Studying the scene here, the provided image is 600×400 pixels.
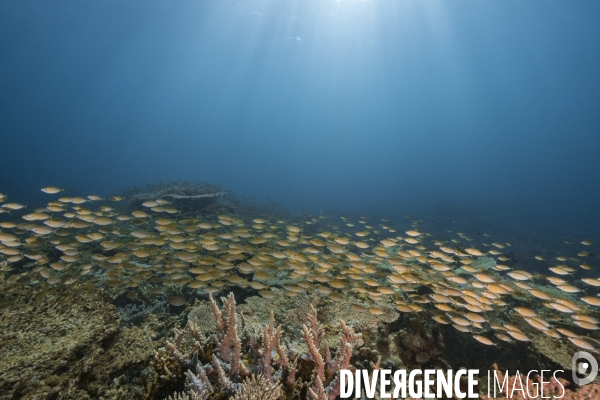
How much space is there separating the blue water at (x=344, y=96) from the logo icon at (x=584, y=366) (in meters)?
33.0

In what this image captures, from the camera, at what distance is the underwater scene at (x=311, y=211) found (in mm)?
3963

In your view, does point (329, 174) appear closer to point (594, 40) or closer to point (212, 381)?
point (594, 40)

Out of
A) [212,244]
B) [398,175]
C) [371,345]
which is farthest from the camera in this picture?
[398,175]

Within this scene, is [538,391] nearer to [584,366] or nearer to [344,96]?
[584,366]

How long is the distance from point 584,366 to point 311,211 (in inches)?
1420

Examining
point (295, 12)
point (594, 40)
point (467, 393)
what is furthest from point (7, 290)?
point (594, 40)

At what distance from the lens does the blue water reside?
180 ft

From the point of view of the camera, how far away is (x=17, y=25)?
193ft

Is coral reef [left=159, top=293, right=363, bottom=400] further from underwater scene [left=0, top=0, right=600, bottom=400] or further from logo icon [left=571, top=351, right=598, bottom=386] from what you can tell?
logo icon [left=571, top=351, right=598, bottom=386]

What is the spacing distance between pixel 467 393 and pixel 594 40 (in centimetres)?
10747

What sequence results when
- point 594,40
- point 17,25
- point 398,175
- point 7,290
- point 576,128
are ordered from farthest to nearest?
point 398,175
point 576,128
point 594,40
point 17,25
point 7,290

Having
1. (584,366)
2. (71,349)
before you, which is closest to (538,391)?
(584,366)

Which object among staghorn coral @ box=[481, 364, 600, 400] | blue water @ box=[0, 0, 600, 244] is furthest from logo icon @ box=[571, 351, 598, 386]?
blue water @ box=[0, 0, 600, 244]

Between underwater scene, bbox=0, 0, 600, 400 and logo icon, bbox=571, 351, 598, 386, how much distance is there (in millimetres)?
38
